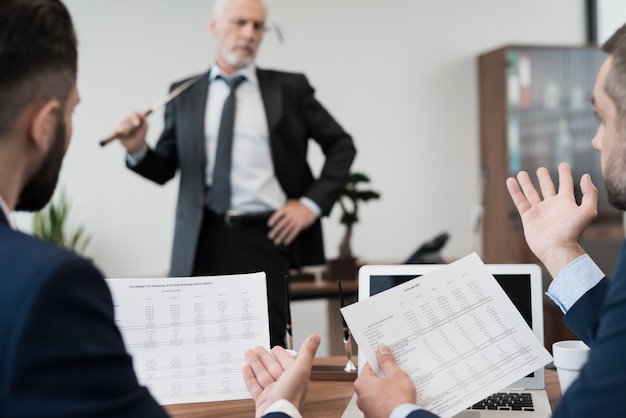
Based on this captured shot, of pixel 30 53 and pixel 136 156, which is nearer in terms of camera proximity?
pixel 30 53

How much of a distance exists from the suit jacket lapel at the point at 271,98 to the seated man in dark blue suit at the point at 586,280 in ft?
5.07

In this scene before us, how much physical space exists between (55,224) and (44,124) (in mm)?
3762

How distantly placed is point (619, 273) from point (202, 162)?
2.14m

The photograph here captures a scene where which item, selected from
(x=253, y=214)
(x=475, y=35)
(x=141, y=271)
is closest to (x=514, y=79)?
(x=475, y=35)

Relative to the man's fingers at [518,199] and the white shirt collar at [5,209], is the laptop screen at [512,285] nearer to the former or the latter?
the man's fingers at [518,199]

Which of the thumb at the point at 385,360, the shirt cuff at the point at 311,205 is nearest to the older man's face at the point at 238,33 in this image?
the shirt cuff at the point at 311,205

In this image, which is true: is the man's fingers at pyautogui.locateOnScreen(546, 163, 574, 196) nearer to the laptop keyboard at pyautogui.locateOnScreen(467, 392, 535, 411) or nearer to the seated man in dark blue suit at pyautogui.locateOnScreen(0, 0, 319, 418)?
the laptop keyboard at pyautogui.locateOnScreen(467, 392, 535, 411)

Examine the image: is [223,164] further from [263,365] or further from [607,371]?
[607,371]

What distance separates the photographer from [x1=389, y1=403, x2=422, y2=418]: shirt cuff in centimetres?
117

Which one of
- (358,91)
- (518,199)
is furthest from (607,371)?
(358,91)

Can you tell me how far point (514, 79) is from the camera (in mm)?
5719

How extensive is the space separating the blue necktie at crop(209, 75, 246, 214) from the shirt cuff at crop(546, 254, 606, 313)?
1.69m

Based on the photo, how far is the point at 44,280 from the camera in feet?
2.63

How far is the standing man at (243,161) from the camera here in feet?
9.66
